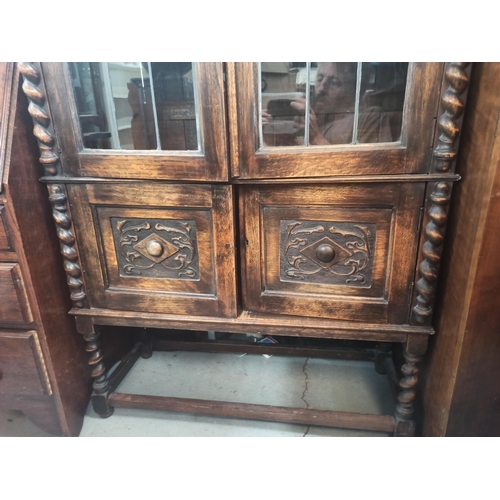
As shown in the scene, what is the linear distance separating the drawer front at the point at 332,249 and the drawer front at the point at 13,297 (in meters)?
0.51

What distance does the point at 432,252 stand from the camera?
0.74 meters

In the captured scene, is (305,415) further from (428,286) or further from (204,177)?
(204,177)

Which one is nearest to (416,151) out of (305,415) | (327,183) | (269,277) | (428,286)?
(327,183)

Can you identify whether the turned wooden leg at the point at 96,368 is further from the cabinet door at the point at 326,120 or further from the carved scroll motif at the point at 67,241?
the cabinet door at the point at 326,120

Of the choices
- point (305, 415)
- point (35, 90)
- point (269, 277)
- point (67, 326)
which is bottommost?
point (305, 415)

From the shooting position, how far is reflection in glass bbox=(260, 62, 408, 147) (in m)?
0.72

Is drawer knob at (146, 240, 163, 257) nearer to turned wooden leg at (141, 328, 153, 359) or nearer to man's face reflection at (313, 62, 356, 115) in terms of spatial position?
man's face reflection at (313, 62, 356, 115)

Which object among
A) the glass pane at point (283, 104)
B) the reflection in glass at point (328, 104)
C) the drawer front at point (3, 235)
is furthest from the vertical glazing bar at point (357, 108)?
the drawer front at point (3, 235)

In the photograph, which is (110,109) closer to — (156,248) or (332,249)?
(156,248)

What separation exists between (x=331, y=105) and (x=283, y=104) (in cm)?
10

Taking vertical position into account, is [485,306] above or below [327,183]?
below

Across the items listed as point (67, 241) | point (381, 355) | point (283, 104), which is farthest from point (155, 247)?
point (381, 355)

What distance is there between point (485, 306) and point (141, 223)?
0.72 metres

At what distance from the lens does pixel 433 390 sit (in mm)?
855
